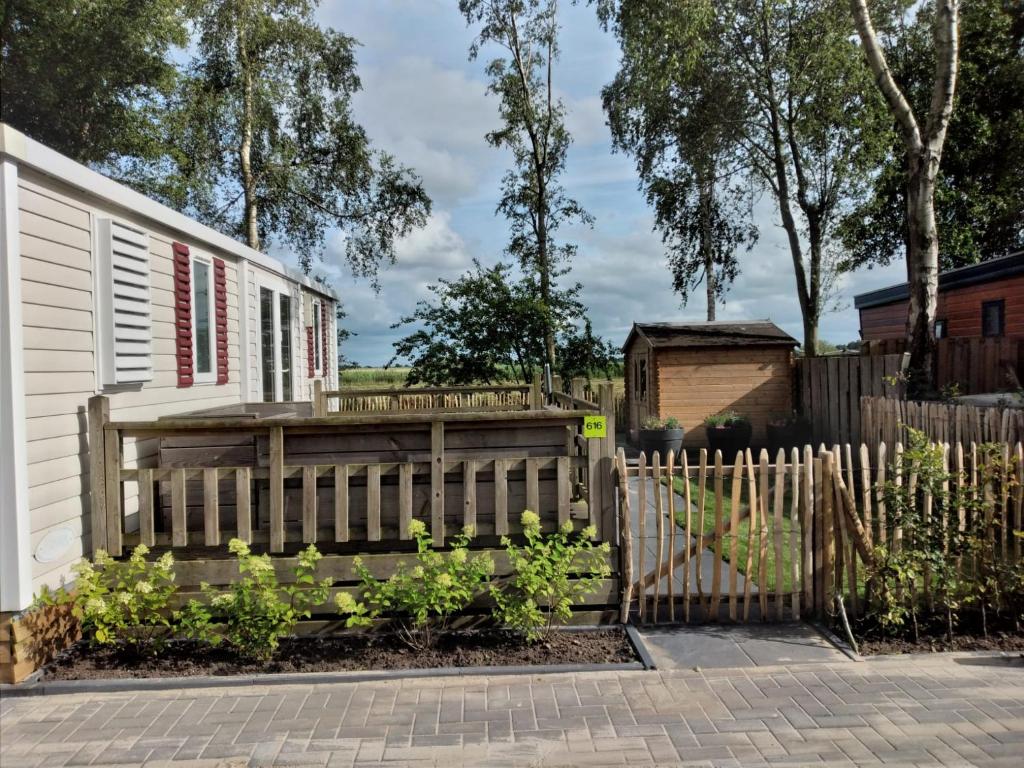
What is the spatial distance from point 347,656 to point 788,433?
12.4 metres

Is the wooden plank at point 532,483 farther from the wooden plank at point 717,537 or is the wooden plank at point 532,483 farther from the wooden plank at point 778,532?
the wooden plank at point 778,532

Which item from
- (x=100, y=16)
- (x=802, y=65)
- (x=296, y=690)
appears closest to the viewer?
(x=296, y=690)

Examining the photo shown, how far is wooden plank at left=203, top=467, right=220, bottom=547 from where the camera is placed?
16.5 feet

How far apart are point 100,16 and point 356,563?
20856 millimetres

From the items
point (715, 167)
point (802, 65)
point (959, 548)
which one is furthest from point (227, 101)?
point (959, 548)

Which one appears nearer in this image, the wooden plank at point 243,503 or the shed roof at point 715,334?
the wooden plank at point 243,503

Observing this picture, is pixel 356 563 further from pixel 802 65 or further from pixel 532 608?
pixel 802 65

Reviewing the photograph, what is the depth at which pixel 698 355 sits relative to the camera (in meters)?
15.9

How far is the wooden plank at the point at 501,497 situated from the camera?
522 centimetres

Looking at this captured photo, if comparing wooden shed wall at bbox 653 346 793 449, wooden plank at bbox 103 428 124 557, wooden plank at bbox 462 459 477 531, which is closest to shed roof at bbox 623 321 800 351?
wooden shed wall at bbox 653 346 793 449

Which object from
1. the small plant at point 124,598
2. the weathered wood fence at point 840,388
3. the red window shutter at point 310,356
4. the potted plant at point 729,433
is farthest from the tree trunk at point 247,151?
the small plant at point 124,598

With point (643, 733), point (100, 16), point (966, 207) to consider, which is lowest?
point (643, 733)

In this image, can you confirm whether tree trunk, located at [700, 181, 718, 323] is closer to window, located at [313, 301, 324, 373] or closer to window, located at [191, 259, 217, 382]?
window, located at [313, 301, 324, 373]

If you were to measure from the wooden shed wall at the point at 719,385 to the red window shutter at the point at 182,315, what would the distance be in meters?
10.7
